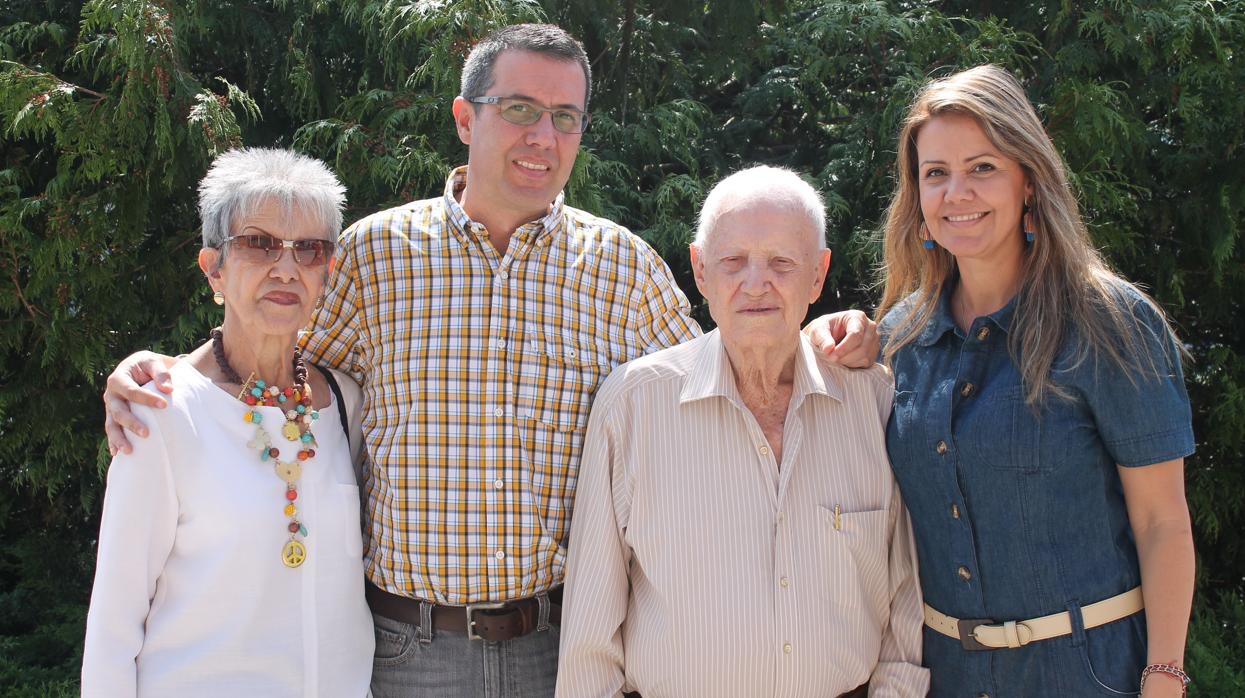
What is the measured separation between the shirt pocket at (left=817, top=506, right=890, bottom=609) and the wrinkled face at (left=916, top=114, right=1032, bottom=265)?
61cm

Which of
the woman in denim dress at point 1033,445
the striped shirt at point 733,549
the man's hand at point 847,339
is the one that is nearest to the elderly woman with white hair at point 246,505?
the striped shirt at point 733,549

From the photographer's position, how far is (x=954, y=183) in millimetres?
2252

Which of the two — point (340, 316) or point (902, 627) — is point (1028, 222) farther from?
point (340, 316)

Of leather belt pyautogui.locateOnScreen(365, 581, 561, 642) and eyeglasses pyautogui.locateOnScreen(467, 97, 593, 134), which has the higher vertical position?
eyeglasses pyautogui.locateOnScreen(467, 97, 593, 134)

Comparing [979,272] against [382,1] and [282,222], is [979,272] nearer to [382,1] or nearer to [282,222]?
[282,222]

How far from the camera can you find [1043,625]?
2.12 metres

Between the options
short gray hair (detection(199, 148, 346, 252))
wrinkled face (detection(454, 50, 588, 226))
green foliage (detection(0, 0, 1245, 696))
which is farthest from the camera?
green foliage (detection(0, 0, 1245, 696))

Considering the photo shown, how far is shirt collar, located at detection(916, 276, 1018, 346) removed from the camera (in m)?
2.23

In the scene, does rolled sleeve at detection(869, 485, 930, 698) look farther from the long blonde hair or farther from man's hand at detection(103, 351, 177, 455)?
man's hand at detection(103, 351, 177, 455)

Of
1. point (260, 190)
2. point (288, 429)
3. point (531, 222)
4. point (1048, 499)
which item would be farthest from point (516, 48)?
point (1048, 499)

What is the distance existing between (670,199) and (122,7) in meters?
1.91

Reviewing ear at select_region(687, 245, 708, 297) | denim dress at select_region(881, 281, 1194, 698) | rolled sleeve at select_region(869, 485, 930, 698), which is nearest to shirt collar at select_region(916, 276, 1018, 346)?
denim dress at select_region(881, 281, 1194, 698)

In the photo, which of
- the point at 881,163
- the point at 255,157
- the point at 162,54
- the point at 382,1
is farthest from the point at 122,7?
the point at 881,163

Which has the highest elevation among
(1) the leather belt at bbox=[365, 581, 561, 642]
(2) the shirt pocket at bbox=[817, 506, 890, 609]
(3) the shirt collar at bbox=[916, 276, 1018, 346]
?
(3) the shirt collar at bbox=[916, 276, 1018, 346]
